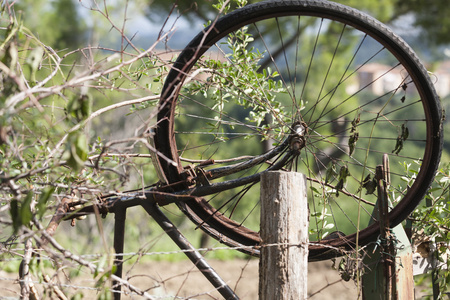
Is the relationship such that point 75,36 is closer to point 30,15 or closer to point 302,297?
point 30,15

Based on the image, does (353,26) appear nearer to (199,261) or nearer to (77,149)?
(199,261)

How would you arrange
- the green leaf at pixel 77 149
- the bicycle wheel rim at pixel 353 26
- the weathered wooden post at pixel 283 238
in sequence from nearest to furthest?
the green leaf at pixel 77 149 → the weathered wooden post at pixel 283 238 → the bicycle wheel rim at pixel 353 26

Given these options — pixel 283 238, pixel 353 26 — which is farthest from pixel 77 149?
pixel 353 26

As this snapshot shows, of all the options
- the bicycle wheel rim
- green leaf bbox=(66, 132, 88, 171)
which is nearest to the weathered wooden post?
the bicycle wheel rim

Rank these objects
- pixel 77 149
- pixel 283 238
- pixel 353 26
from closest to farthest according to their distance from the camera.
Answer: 1. pixel 77 149
2. pixel 283 238
3. pixel 353 26

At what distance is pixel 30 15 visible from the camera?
40.3 feet

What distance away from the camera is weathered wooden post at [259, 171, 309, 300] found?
5.11 feet

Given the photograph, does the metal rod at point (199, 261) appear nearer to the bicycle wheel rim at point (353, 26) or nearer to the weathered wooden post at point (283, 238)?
the bicycle wheel rim at point (353, 26)

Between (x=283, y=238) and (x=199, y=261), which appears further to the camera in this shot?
(x=199, y=261)

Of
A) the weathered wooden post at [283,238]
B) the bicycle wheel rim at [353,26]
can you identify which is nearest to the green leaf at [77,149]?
the bicycle wheel rim at [353,26]

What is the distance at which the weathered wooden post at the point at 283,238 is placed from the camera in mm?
1558

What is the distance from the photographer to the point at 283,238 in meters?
1.57

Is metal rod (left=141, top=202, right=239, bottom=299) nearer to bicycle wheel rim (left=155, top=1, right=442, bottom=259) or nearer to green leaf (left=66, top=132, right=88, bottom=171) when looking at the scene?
bicycle wheel rim (left=155, top=1, right=442, bottom=259)

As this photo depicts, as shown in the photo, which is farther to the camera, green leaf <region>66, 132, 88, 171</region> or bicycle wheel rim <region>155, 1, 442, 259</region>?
bicycle wheel rim <region>155, 1, 442, 259</region>
